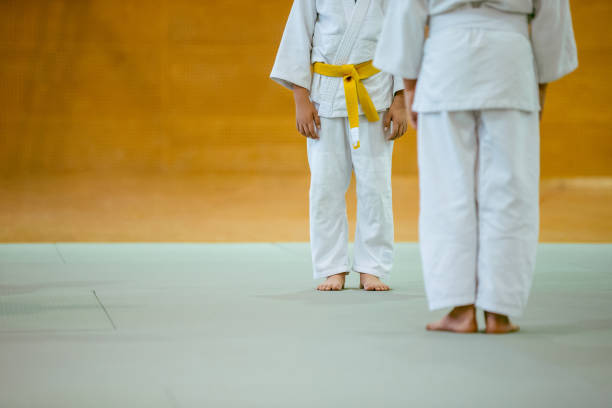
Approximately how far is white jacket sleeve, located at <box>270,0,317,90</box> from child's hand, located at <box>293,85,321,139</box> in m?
0.03

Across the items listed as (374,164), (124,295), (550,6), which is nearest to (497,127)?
(550,6)

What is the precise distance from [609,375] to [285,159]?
5454mm

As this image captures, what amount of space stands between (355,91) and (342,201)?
0.39 m

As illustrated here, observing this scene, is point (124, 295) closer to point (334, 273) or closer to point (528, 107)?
point (334, 273)

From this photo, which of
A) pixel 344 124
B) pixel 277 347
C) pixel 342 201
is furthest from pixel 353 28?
pixel 277 347

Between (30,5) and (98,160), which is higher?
(30,5)

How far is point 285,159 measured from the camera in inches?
266

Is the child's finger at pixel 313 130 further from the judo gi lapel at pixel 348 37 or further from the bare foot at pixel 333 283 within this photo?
the bare foot at pixel 333 283

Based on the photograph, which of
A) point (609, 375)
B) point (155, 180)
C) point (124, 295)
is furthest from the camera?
point (155, 180)

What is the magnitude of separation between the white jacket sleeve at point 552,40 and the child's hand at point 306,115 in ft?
3.23

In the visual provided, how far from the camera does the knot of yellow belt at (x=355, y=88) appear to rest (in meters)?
2.67

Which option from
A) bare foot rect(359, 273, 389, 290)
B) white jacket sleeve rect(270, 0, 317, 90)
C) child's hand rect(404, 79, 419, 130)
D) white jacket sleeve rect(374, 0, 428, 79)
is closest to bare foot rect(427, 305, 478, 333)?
child's hand rect(404, 79, 419, 130)

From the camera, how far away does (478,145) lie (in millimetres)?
1848

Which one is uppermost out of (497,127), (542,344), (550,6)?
(550,6)
